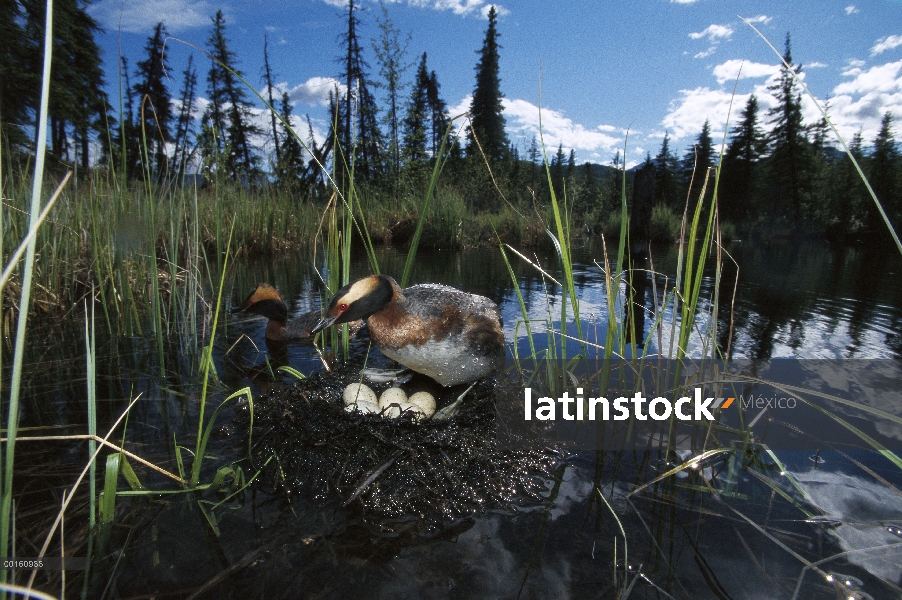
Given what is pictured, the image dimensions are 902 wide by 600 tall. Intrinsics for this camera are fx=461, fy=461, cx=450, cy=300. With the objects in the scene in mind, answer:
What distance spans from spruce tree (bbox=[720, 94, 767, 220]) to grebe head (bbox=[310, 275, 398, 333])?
140 ft

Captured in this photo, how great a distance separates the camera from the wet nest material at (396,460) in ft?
7.52

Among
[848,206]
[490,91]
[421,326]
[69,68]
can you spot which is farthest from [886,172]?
[69,68]

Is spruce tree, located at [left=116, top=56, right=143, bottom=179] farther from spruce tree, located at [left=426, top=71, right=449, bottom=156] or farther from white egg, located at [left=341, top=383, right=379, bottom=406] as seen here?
spruce tree, located at [left=426, top=71, right=449, bottom=156]

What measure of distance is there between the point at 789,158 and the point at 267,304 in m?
39.3

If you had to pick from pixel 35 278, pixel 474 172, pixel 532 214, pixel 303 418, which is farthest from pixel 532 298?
pixel 474 172

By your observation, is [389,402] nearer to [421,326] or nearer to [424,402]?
[424,402]

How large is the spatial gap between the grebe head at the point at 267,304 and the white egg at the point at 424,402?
261 centimetres

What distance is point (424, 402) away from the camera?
308 centimetres

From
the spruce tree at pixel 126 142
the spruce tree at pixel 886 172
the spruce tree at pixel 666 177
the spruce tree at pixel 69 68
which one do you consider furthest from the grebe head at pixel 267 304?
the spruce tree at pixel 666 177

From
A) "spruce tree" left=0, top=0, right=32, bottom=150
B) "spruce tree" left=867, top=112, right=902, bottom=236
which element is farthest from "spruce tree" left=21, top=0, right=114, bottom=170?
"spruce tree" left=867, top=112, right=902, bottom=236

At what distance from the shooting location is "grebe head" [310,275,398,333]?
2969 millimetres

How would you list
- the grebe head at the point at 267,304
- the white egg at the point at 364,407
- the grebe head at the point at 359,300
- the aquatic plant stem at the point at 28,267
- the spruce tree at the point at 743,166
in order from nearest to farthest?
1. the aquatic plant stem at the point at 28,267
2. the white egg at the point at 364,407
3. the grebe head at the point at 359,300
4. the grebe head at the point at 267,304
5. the spruce tree at the point at 743,166

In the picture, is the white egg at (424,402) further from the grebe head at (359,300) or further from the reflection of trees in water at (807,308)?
the reflection of trees in water at (807,308)

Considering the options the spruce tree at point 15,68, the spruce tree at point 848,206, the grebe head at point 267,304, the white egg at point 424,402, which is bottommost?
the white egg at point 424,402
